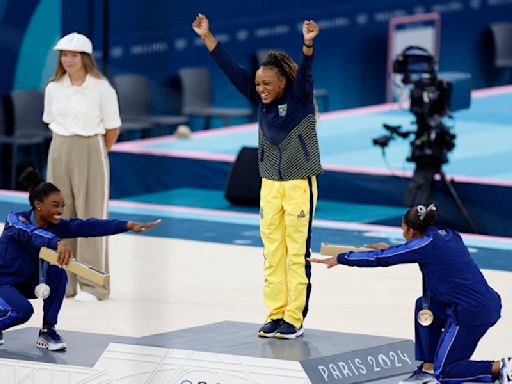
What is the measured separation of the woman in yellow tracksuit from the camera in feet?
23.6

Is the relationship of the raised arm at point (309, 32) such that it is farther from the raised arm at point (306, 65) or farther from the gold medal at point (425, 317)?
the gold medal at point (425, 317)

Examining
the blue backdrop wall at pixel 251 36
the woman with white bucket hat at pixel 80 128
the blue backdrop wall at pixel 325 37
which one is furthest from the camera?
the blue backdrop wall at pixel 325 37

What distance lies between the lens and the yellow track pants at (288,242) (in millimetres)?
7199

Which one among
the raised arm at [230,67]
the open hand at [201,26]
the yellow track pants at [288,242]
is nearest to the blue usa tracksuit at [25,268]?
the yellow track pants at [288,242]

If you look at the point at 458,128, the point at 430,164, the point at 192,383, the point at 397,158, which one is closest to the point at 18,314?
the point at 192,383

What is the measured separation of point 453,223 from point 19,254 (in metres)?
5.61

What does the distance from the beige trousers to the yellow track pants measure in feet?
6.14

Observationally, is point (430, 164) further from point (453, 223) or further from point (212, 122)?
point (212, 122)

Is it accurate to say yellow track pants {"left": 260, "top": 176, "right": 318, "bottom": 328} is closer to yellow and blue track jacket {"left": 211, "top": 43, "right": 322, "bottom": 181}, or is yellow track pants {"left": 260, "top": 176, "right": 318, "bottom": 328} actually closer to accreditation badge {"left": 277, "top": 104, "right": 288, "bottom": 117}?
yellow and blue track jacket {"left": 211, "top": 43, "right": 322, "bottom": 181}

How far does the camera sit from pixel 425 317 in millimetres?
6930

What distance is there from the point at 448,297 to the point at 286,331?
809mm

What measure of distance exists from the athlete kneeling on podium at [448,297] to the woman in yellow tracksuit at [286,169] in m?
0.38

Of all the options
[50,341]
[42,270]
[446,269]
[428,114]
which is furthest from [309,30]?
[428,114]

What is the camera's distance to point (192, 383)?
6.72 m
